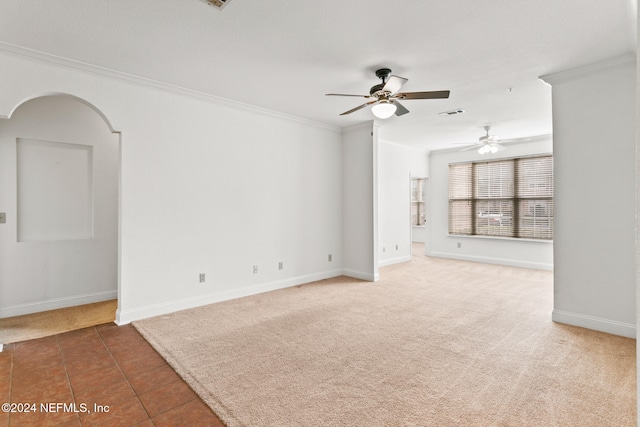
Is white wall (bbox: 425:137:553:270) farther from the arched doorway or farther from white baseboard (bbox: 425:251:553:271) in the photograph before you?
the arched doorway

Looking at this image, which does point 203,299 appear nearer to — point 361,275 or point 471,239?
point 361,275

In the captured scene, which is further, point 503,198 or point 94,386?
point 503,198

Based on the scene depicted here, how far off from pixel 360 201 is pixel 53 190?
15.0 feet

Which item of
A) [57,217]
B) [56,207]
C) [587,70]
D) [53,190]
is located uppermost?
[587,70]

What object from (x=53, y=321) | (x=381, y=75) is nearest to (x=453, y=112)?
(x=381, y=75)

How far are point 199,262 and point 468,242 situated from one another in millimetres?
6429

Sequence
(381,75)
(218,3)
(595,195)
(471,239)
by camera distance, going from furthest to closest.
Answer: (471,239)
(381,75)
(595,195)
(218,3)

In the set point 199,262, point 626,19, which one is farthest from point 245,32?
point 626,19

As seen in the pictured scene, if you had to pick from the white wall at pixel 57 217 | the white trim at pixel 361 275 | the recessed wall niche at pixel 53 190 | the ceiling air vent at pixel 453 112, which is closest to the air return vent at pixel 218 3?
the white wall at pixel 57 217

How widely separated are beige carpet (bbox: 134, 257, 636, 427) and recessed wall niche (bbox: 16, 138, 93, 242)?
1.86 metres

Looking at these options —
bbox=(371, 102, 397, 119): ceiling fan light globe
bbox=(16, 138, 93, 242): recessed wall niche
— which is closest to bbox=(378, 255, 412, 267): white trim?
bbox=(371, 102, 397, 119): ceiling fan light globe

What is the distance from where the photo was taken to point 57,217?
13.6ft

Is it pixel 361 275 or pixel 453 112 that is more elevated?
pixel 453 112

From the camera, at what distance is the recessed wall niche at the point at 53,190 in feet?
12.8
